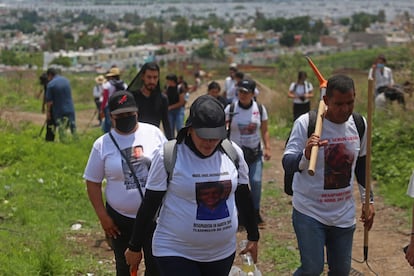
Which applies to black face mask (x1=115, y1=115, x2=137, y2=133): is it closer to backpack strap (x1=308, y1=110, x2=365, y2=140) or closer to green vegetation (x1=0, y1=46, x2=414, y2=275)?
backpack strap (x1=308, y1=110, x2=365, y2=140)

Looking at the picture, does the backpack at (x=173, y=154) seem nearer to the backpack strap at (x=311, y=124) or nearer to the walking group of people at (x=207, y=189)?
the walking group of people at (x=207, y=189)

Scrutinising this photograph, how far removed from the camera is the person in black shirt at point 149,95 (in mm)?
6547

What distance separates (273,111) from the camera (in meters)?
17.8

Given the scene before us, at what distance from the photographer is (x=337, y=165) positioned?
4.36 metres

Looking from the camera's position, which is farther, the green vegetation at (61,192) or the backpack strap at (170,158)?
the green vegetation at (61,192)

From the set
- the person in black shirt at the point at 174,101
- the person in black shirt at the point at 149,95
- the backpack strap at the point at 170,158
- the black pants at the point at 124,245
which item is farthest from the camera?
the person in black shirt at the point at 174,101

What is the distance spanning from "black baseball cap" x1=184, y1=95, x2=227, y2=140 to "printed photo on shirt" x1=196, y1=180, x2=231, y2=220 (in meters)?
0.27

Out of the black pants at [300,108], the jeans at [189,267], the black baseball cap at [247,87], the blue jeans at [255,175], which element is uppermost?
the black baseball cap at [247,87]

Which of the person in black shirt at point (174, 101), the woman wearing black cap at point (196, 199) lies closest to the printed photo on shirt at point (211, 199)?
the woman wearing black cap at point (196, 199)

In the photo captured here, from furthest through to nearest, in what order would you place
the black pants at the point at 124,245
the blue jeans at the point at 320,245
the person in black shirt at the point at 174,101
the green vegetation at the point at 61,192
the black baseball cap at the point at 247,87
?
the person in black shirt at the point at 174,101, the black baseball cap at the point at 247,87, the green vegetation at the point at 61,192, the black pants at the point at 124,245, the blue jeans at the point at 320,245

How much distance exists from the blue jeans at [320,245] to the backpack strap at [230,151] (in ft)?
2.64

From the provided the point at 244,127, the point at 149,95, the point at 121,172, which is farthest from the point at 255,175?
the point at 121,172

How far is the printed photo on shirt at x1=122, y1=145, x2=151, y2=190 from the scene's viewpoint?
471 cm

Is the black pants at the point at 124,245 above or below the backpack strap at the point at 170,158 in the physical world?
below
